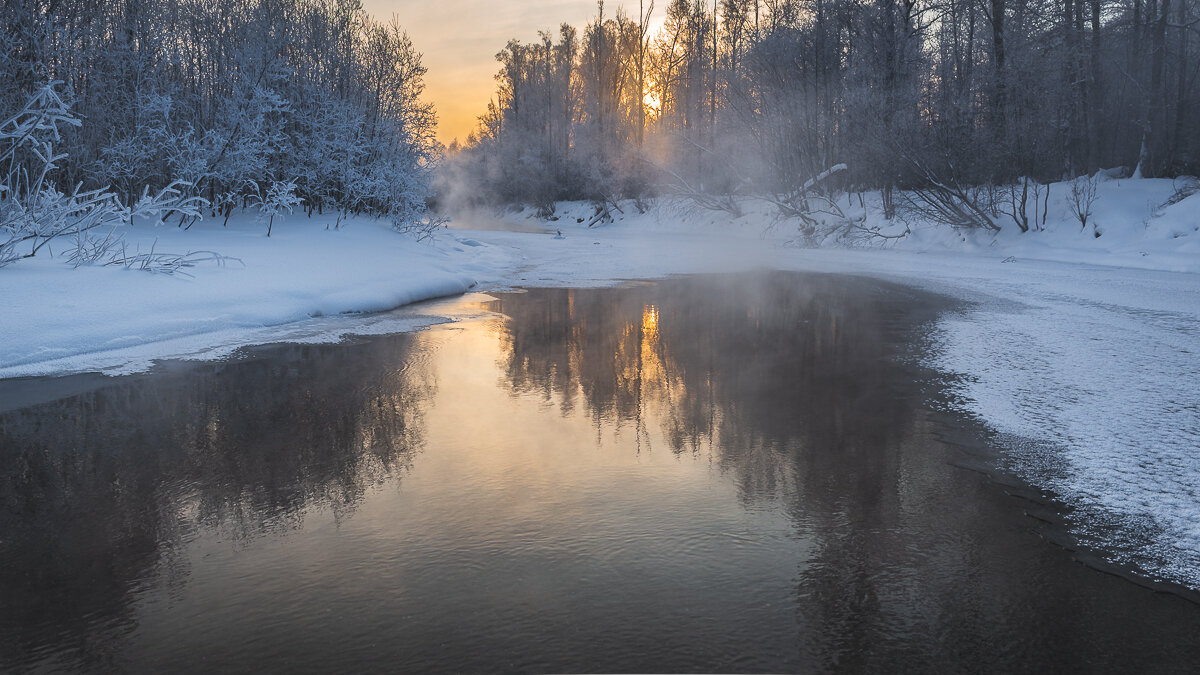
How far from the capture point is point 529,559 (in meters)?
4.30

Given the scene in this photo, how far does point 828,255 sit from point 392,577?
25.6 meters

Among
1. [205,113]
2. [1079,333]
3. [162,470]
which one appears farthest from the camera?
[205,113]

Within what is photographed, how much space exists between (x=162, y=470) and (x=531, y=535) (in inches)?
118

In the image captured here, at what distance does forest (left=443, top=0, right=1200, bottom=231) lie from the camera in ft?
84.7

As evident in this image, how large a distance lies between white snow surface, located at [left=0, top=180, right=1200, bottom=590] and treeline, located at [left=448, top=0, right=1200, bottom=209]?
2731 mm

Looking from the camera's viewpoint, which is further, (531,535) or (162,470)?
(162,470)

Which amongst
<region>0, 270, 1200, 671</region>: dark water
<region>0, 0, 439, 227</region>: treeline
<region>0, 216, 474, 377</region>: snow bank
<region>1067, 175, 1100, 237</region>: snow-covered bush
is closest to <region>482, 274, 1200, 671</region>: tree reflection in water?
<region>0, 270, 1200, 671</region>: dark water

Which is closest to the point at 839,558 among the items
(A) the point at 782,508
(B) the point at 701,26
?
(A) the point at 782,508

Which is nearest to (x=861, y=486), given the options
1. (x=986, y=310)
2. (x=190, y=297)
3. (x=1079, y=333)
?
(x=1079, y=333)

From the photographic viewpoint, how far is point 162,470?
5.86 meters

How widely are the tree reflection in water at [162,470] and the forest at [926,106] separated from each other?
22.6 m

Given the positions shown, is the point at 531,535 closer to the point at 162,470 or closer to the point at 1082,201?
the point at 162,470

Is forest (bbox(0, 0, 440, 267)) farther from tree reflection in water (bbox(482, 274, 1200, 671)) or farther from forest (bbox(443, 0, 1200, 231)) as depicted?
forest (bbox(443, 0, 1200, 231))

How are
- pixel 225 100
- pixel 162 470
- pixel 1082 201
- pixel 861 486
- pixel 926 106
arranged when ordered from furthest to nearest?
pixel 926 106 < pixel 1082 201 < pixel 225 100 < pixel 162 470 < pixel 861 486
